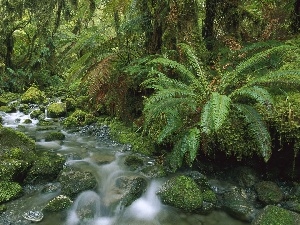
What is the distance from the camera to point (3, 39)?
464 inches

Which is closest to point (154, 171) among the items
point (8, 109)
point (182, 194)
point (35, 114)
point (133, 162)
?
point (133, 162)

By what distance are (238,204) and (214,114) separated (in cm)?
123

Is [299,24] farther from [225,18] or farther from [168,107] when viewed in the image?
[168,107]

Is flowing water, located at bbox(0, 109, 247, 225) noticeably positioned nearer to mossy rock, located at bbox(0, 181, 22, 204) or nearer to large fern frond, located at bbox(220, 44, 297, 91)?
mossy rock, located at bbox(0, 181, 22, 204)

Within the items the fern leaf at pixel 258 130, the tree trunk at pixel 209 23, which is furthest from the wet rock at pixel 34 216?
the tree trunk at pixel 209 23

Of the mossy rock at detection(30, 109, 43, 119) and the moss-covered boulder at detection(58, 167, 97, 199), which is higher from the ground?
the mossy rock at detection(30, 109, 43, 119)

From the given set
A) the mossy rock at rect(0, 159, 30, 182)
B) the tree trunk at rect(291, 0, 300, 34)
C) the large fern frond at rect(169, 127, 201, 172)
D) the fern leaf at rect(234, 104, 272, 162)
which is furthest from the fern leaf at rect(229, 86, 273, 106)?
the mossy rock at rect(0, 159, 30, 182)

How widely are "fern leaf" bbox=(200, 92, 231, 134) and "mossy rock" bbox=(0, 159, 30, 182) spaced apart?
251cm

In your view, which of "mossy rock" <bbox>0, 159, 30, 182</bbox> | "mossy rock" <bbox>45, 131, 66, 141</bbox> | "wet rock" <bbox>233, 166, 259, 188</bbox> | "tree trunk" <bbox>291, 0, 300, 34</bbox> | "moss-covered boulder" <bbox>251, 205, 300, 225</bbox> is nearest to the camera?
"moss-covered boulder" <bbox>251, 205, 300, 225</bbox>

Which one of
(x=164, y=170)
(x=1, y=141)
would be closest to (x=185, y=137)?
(x=164, y=170)

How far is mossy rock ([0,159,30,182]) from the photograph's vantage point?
4.15 m

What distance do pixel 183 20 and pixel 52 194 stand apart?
370 centimetres

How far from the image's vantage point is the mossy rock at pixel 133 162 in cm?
486

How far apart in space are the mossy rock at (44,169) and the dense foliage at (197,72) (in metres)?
1.41
